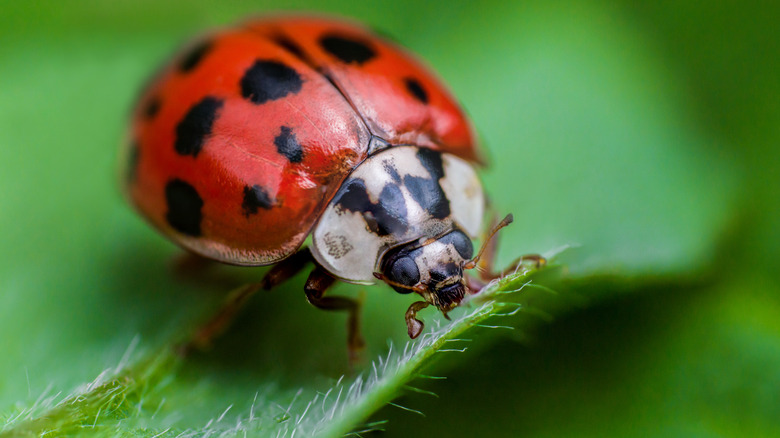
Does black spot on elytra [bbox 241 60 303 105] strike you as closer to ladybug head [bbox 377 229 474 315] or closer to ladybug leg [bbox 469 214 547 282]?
ladybug head [bbox 377 229 474 315]

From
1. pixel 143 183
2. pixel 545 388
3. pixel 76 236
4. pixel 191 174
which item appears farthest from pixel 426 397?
pixel 76 236

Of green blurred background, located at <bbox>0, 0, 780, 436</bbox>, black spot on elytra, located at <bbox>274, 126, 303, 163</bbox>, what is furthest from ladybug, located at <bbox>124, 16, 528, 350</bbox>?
green blurred background, located at <bbox>0, 0, 780, 436</bbox>

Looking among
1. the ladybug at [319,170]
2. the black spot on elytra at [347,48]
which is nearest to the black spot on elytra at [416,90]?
the ladybug at [319,170]

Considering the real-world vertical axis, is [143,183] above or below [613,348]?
above

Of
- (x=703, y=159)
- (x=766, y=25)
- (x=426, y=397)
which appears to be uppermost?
(x=766, y=25)

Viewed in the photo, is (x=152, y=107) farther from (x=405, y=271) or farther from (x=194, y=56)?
(x=405, y=271)

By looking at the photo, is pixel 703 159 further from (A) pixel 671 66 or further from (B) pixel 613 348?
(B) pixel 613 348

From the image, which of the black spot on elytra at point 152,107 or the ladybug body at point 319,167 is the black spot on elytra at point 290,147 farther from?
the black spot on elytra at point 152,107
